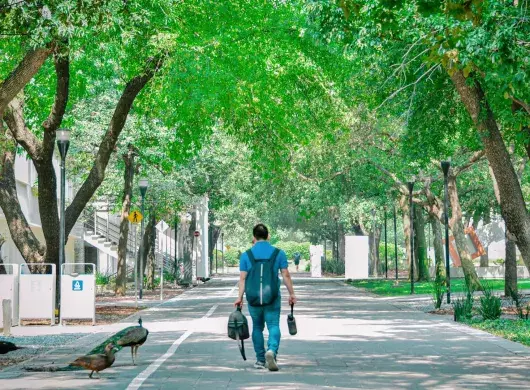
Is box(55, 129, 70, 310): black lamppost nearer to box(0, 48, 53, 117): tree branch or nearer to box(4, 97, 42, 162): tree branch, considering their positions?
box(4, 97, 42, 162): tree branch

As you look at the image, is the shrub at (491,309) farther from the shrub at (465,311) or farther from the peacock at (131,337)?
the peacock at (131,337)

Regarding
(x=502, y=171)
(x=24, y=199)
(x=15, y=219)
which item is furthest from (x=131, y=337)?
(x=24, y=199)

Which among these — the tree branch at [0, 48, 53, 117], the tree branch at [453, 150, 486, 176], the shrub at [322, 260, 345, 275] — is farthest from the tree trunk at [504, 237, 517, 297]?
the shrub at [322, 260, 345, 275]

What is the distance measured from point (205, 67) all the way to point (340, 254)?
6513 cm

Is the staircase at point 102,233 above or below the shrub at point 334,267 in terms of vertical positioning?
above

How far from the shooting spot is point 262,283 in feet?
47.6

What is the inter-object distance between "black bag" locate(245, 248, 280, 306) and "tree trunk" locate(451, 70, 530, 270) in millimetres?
12215

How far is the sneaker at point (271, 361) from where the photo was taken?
14.3 metres

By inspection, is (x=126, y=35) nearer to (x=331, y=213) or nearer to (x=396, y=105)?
(x=396, y=105)

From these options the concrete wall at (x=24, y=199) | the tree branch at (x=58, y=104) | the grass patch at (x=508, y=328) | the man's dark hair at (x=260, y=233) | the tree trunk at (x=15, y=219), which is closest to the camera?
the man's dark hair at (x=260, y=233)

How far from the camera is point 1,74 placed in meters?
29.1

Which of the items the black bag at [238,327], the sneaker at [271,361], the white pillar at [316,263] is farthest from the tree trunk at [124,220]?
the white pillar at [316,263]

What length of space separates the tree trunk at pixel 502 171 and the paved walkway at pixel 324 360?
2.59 m

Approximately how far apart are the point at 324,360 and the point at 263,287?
6.88 feet
